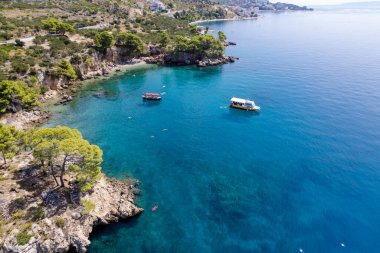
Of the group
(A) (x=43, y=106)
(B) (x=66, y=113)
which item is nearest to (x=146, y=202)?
(B) (x=66, y=113)

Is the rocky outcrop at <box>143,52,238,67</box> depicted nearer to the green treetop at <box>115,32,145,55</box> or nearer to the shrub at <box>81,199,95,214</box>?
the green treetop at <box>115,32,145,55</box>

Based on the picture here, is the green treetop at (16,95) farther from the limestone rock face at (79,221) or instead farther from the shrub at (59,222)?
the shrub at (59,222)

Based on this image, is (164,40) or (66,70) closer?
(66,70)

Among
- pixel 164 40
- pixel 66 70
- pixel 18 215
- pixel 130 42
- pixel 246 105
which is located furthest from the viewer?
pixel 164 40

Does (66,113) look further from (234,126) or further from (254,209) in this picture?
(254,209)

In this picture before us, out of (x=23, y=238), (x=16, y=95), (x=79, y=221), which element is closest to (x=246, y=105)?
(x=79, y=221)

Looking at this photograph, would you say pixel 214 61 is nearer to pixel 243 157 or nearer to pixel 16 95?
pixel 243 157

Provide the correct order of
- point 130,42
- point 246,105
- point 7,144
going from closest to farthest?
point 7,144 → point 246,105 → point 130,42
